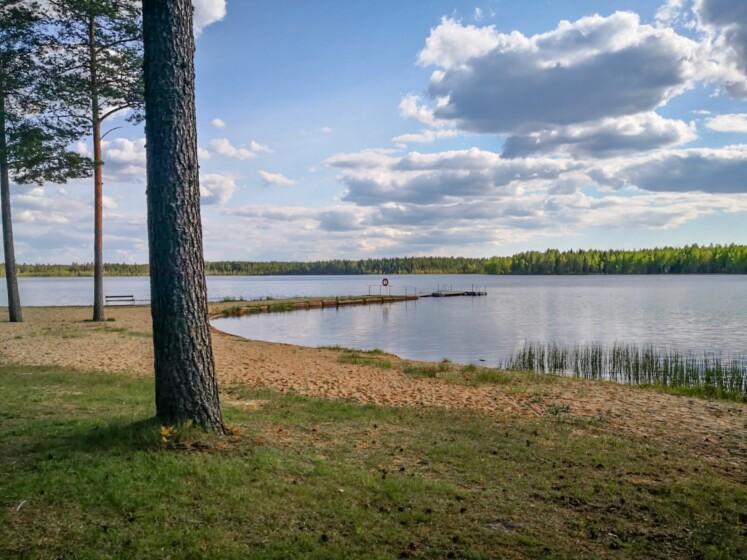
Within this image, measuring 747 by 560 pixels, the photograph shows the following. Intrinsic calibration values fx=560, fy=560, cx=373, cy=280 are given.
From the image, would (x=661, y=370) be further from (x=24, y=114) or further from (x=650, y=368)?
(x=24, y=114)

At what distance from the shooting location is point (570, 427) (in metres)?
8.47

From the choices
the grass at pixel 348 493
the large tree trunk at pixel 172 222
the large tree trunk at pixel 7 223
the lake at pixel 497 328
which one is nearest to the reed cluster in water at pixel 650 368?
the lake at pixel 497 328

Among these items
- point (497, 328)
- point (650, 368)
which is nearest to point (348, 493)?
point (650, 368)

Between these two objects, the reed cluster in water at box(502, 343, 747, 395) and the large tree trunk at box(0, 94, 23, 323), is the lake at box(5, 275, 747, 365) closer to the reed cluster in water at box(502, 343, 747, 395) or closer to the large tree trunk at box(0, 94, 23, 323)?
the reed cluster in water at box(502, 343, 747, 395)

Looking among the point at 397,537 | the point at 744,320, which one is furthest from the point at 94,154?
the point at 744,320

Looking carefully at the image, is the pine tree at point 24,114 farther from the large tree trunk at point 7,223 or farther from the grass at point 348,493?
the grass at point 348,493

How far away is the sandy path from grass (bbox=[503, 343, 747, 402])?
2.91 meters

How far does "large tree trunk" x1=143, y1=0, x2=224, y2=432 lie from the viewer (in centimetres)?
612

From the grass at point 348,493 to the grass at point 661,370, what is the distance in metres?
9.18

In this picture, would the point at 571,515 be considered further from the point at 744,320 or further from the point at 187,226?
the point at 744,320

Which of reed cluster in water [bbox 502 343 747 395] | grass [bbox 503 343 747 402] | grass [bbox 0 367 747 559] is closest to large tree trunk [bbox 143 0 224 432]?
grass [bbox 0 367 747 559]

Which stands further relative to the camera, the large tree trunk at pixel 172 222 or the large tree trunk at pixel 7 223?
the large tree trunk at pixel 7 223

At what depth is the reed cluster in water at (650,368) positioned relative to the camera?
16641 millimetres

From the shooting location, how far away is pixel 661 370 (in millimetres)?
19344
